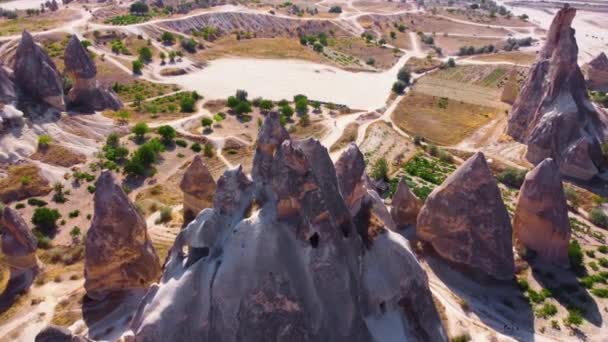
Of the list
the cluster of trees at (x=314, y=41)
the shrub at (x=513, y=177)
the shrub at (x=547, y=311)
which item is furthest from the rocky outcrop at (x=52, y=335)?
the cluster of trees at (x=314, y=41)

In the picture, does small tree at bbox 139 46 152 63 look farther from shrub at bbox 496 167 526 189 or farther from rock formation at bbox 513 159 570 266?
rock formation at bbox 513 159 570 266

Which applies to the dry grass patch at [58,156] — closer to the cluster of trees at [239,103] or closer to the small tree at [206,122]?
the small tree at [206,122]

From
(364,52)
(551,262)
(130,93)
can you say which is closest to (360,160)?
(551,262)

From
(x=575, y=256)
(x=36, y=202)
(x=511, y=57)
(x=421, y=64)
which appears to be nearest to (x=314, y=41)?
(x=421, y=64)

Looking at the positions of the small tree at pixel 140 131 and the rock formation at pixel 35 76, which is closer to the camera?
the rock formation at pixel 35 76

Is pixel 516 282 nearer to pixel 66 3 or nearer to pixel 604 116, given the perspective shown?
pixel 604 116

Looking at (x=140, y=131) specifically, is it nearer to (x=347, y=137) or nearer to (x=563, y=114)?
(x=347, y=137)
